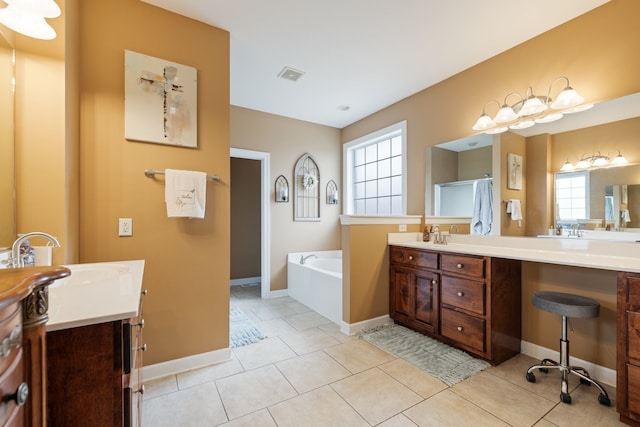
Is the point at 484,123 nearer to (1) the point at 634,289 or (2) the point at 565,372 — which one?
(1) the point at 634,289

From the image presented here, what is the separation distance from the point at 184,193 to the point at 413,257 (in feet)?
7.14

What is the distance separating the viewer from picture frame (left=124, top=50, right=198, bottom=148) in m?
1.95

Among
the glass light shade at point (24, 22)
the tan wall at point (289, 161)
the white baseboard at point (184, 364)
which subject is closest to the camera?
the glass light shade at point (24, 22)

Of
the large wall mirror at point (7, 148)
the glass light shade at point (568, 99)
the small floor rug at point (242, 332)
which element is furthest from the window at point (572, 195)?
the large wall mirror at point (7, 148)

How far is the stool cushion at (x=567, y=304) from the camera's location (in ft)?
5.62

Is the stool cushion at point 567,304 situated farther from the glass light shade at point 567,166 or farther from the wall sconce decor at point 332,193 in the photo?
the wall sconce decor at point 332,193

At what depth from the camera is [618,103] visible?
6.22 feet

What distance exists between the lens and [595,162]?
2.04 metres

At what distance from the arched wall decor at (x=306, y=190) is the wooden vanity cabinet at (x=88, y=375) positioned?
338 centimetres

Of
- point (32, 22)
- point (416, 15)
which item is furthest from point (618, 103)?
point (32, 22)

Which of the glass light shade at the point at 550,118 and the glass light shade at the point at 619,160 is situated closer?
the glass light shade at the point at 619,160

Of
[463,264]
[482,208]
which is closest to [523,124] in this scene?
[482,208]

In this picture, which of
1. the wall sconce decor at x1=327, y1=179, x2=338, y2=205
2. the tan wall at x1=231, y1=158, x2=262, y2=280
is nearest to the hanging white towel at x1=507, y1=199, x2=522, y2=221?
the wall sconce decor at x1=327, y1=179, x2=338, y2=205

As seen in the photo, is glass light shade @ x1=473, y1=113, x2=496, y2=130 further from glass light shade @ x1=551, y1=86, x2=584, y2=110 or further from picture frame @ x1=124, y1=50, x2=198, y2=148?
picture frame @ x1=124, y1=50, x2=198, y2=148
